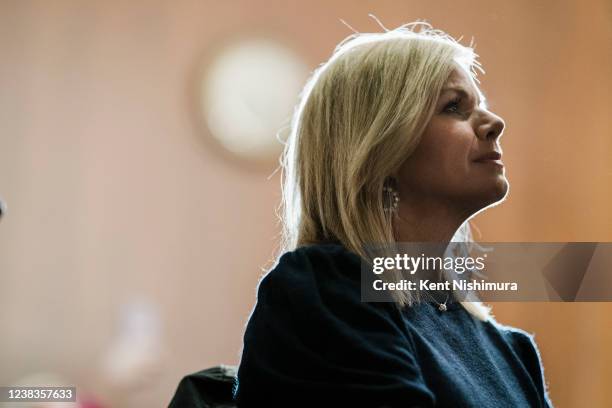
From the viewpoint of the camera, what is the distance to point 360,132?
3.55ft

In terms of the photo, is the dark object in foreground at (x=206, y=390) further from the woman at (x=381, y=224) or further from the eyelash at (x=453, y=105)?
the eyelash at (x=453, y=105)

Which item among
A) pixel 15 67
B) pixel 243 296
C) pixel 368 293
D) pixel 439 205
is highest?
pixel 15 67

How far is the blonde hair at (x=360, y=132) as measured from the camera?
1059mm

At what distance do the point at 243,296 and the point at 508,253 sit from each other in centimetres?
205

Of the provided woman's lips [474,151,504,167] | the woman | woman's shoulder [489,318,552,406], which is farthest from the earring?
woman's shoulder [489,318,552,406]

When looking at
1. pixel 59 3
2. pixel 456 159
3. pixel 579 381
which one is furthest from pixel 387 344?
pixel 59 3

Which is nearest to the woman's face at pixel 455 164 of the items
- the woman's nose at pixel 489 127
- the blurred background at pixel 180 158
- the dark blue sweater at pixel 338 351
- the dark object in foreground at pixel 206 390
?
the woman's nose at pixel 489 127

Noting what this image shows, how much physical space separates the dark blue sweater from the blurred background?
191 centimetres

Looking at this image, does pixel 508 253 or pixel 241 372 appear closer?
pixel 241 372

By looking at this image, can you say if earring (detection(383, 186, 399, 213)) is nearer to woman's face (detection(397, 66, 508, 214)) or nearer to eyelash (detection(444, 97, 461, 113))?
woman's face (detection(397, 66, 508, 214))

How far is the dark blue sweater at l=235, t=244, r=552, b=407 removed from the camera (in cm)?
88

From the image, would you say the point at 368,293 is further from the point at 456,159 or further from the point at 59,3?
the point at 59,3

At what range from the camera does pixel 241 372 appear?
943mm

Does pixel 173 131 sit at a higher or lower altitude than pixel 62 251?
higher
